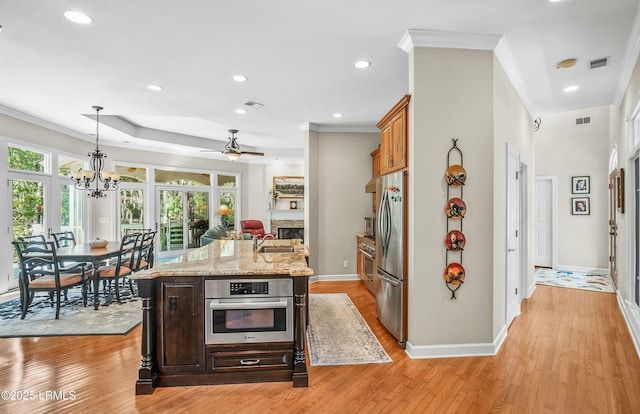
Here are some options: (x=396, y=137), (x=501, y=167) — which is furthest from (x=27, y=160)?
(x=501, y=167)

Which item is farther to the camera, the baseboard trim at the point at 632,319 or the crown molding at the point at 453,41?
the baseboard trim at the point at 632,319

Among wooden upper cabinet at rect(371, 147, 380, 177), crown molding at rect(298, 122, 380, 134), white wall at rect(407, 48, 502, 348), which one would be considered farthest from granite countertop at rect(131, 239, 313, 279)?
crown molding at rect(298, 122, 380, 134)

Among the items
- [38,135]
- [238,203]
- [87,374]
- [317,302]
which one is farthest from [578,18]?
[238,203]

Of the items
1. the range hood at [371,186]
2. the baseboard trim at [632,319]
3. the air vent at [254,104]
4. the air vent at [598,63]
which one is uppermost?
the air vent at [254,104]

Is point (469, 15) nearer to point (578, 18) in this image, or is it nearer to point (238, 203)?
point (578, 18)

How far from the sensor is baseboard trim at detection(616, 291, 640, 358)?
3182 mm

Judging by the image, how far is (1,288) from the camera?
4988 mm

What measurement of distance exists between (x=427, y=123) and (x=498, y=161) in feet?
2.79

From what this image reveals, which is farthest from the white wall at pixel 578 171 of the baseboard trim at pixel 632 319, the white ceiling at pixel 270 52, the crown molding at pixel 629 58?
the baseboard trim at pixel 632 319

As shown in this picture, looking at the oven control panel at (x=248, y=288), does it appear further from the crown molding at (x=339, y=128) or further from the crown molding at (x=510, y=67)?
the crown molding at (x=339, y=128)

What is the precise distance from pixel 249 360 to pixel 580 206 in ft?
24.8

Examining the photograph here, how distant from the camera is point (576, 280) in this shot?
609 centimetres

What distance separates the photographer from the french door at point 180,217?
27.9ft

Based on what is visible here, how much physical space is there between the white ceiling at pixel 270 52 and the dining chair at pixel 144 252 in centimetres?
201
